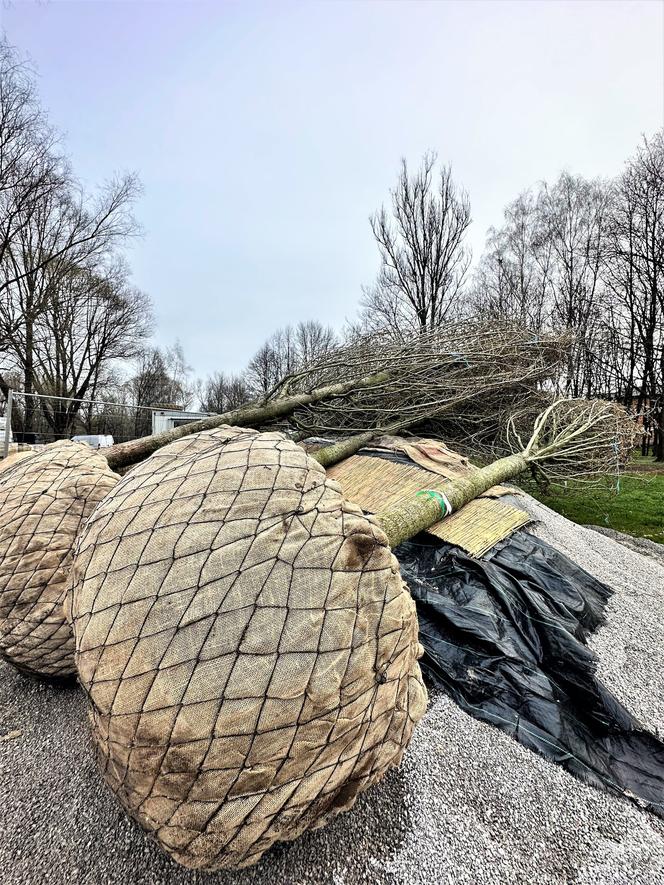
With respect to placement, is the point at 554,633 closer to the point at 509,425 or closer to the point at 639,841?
the point at 639,841

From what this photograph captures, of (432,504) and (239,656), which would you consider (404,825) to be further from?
(432,504)

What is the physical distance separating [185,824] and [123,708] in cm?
29

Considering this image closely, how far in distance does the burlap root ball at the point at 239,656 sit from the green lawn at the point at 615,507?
5.54 m

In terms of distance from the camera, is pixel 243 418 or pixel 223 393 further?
pixel 223 393

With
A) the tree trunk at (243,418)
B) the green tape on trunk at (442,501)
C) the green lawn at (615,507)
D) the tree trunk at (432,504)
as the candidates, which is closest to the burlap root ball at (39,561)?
the tree trunk at (243,418)

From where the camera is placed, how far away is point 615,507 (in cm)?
714

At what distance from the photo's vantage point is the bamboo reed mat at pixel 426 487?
9.66ft

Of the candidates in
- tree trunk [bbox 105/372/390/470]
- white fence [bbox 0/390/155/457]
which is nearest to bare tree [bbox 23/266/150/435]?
white fence [bbox 0/390/155/457]

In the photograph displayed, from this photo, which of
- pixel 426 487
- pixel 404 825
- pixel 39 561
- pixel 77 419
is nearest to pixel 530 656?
pixel 404 825

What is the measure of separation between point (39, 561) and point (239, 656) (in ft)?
4.02

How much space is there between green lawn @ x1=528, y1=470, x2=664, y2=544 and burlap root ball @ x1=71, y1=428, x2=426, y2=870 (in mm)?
5540

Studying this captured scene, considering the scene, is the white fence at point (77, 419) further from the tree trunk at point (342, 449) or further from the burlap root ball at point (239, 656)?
the burlap root ball at point (239, 656)

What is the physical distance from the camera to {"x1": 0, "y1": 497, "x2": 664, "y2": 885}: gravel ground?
1.16 meters

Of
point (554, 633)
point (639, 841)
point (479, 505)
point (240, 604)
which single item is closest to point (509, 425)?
point (479, 505)
